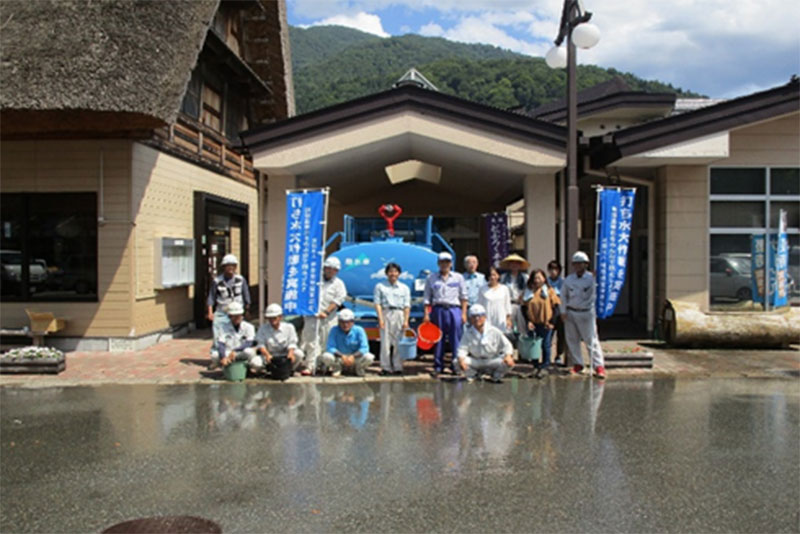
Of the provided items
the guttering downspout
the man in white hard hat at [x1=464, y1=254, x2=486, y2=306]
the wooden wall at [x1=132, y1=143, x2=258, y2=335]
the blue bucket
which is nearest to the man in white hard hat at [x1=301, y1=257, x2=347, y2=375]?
the blue bucket

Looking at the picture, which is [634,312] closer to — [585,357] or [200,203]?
[585,357]

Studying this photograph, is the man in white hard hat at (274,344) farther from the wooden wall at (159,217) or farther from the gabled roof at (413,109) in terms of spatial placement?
the gabled roof at (413,109)

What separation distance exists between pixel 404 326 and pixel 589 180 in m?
7.25

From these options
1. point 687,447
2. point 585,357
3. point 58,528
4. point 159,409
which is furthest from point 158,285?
point 687,447

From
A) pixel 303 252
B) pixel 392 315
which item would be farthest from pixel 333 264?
pixel 392 315

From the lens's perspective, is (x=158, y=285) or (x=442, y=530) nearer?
(x=442, y=530)

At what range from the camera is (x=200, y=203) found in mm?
15086

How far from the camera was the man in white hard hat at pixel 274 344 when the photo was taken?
9.55m

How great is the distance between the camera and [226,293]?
1046 centimetres

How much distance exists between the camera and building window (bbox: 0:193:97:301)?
472 inches

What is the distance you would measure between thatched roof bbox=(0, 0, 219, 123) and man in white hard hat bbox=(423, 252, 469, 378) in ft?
15.8

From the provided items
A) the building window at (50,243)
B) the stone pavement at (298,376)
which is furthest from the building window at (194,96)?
the stone pavement at (298,376)

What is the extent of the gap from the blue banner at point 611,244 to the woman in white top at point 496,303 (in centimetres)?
187

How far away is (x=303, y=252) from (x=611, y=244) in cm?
476
